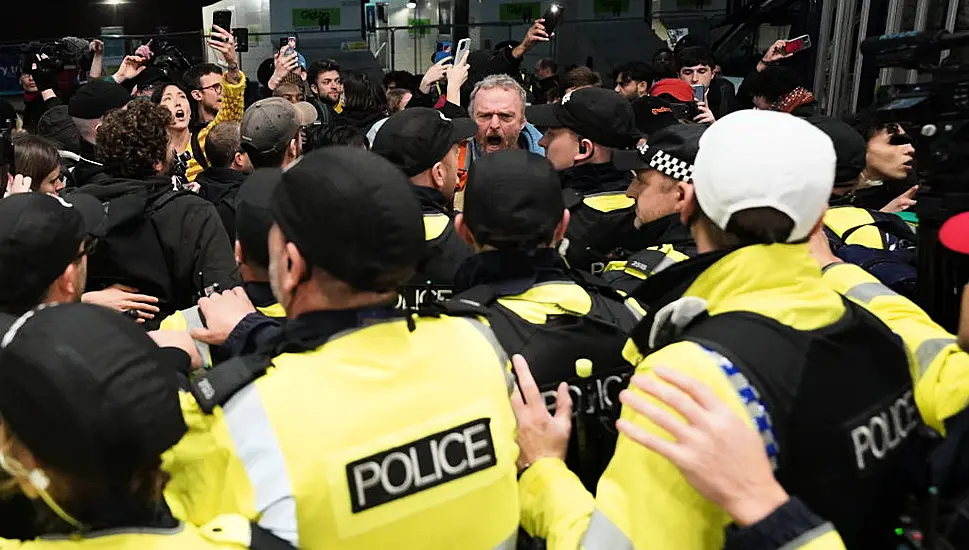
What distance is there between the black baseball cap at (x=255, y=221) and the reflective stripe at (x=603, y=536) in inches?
40.1

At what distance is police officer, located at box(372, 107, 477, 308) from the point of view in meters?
2.46

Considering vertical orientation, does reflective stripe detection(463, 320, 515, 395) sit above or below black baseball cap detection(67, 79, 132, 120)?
below

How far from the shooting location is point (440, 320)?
142 centimetres

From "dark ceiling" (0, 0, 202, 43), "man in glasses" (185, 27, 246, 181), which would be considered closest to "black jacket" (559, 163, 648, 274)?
"man in glasses" (185, 27, 246, 181)

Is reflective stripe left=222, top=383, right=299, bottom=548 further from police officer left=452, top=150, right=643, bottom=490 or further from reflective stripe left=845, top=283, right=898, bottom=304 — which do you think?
reflective stripe left=845, top=283, right=898, bottom=304

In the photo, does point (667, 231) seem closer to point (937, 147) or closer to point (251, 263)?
point (937, 147)

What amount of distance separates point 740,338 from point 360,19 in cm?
1081

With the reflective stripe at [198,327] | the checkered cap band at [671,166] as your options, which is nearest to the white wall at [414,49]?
the checkered cap band at [671,166]

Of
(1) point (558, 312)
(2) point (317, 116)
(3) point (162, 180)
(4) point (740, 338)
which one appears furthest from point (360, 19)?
(4) point (740, 338)

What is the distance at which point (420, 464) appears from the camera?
49.3 inches

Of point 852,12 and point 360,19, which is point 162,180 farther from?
point 360,19

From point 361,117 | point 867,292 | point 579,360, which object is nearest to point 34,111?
point 361,117

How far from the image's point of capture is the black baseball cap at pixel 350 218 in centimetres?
126

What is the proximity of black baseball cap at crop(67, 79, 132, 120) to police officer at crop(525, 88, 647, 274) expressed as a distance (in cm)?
231
